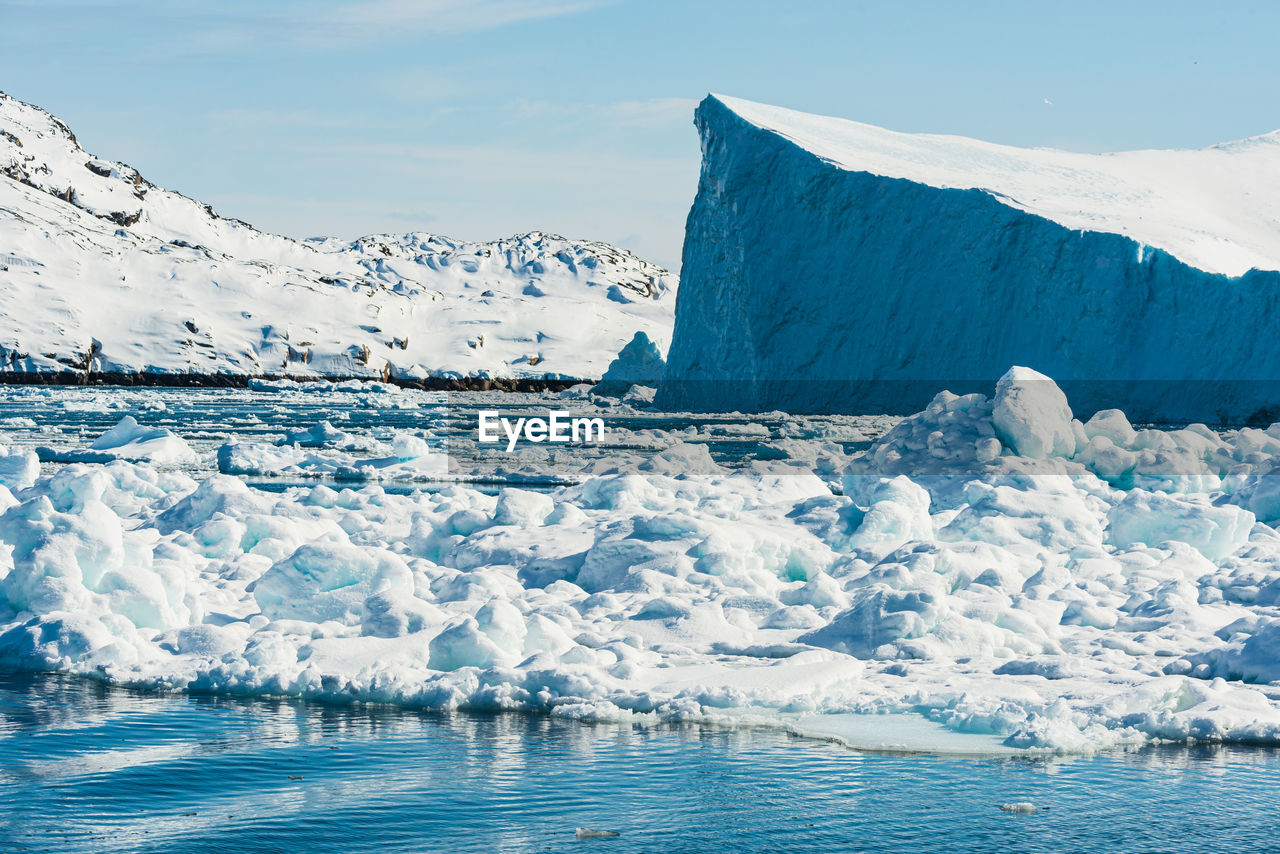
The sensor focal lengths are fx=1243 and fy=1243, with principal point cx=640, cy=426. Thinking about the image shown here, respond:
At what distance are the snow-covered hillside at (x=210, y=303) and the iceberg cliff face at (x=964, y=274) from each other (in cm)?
2249

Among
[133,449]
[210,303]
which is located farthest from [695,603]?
[210,303]

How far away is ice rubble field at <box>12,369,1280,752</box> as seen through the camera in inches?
233

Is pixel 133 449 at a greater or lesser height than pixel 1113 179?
lesser

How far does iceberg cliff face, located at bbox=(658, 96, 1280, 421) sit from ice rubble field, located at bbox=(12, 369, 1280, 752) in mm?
11105

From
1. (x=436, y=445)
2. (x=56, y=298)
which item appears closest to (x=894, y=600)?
(x=436, y=445)

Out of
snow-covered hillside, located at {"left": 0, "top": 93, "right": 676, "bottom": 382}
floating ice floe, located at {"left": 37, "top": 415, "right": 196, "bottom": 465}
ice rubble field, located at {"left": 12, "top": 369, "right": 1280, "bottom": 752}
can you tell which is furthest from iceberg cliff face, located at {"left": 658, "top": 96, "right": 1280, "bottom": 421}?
snow-covered hillside, located at {"left": 0, "top": 93, "right": 676, "bottom": 382}

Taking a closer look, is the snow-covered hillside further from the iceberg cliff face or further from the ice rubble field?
the ice rubble field

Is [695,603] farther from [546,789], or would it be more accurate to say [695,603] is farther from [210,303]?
[210,303]

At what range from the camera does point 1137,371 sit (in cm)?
2109

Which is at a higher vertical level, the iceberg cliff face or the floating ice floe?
the iceberg cliff face

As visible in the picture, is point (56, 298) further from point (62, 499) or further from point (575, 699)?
point (575, 699)

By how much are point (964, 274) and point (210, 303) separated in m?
43.1

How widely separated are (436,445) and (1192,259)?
1308cm

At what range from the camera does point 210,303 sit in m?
56.7
